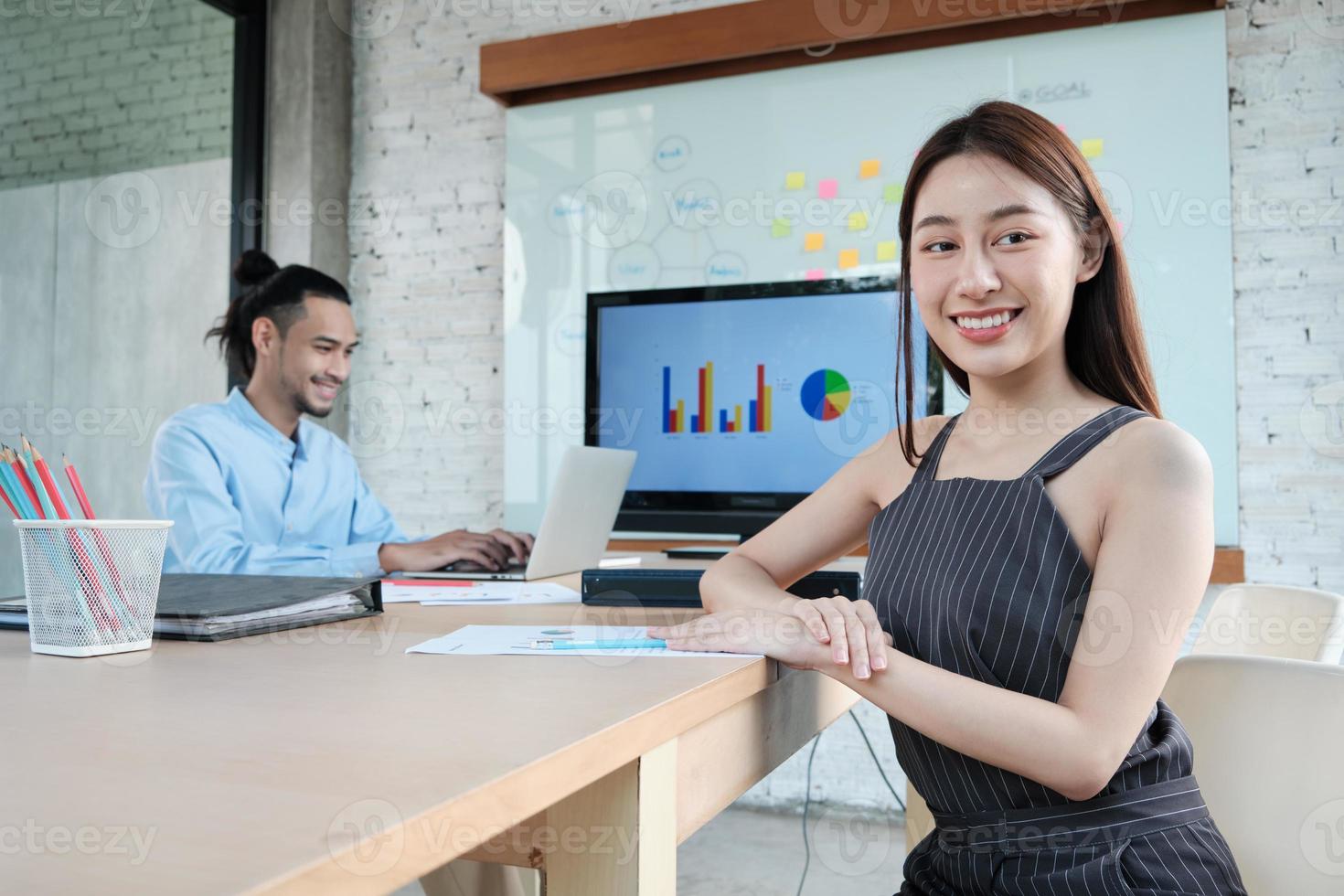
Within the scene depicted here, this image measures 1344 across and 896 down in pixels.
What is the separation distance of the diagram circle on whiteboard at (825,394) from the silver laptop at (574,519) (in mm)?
669

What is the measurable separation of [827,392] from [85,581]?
166 centimetres

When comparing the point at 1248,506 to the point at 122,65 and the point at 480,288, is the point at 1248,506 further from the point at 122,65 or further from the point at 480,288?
the point at 122,65

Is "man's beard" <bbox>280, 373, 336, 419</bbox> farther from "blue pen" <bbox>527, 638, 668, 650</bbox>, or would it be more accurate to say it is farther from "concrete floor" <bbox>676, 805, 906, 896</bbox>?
"blue pen" <bbox>527, 638, 668, 650</bbox>

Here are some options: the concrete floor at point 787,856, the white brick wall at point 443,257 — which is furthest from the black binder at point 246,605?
the white brick wall at point 443,257

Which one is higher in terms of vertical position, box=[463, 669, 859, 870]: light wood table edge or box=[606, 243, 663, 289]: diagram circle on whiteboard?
box=[606, 243, 663, 289]: diagram circle on whiteboard

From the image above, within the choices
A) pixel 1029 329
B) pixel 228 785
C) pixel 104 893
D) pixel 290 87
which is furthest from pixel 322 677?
pixel 290 87

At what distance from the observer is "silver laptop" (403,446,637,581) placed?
151 centimetres

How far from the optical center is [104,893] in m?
0.34

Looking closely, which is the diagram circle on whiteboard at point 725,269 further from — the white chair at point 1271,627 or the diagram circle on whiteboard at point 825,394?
the white chair at point 1271,627

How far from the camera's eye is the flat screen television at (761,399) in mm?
2223

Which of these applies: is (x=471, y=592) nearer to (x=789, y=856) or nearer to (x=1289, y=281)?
(x=789, y=856)

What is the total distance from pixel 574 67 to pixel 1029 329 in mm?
2618

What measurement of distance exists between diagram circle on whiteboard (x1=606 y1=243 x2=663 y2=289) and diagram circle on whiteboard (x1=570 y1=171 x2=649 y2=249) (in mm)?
33

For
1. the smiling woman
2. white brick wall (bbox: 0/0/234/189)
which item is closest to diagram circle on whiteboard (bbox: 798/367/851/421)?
the smiling woman
